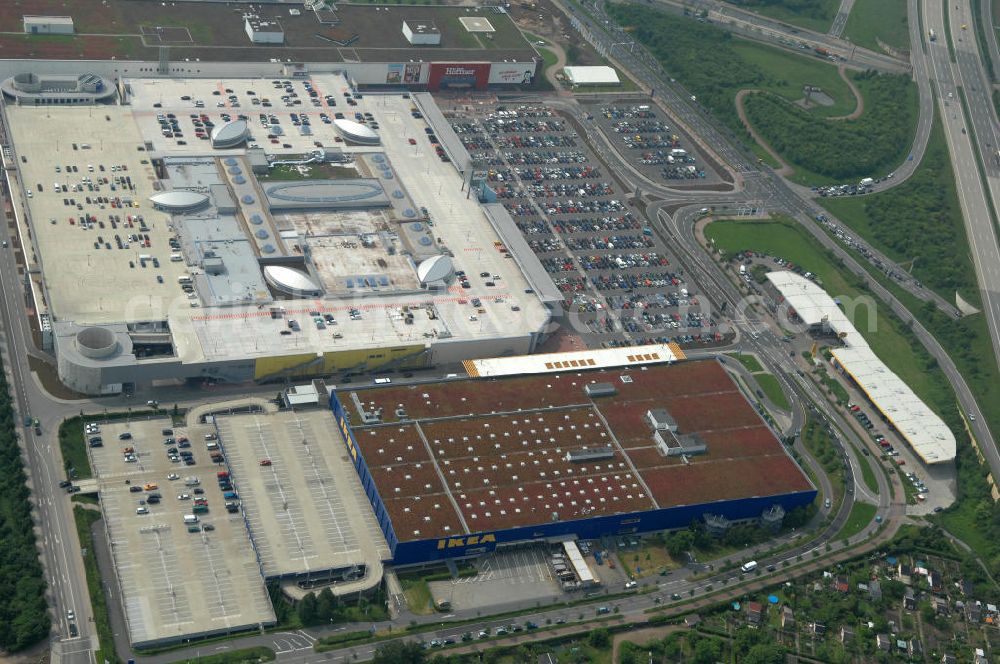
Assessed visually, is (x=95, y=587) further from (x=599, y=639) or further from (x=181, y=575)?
(x=599, y=639)

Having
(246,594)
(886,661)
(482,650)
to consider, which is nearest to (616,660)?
(482,650)

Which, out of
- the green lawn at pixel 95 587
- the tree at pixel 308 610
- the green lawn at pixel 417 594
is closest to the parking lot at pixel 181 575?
the green lawn at pixel 95 587

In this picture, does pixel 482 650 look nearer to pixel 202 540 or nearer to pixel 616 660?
pixel 616 660

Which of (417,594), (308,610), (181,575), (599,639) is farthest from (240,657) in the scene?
(599,639)

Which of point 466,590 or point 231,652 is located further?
point 466,590

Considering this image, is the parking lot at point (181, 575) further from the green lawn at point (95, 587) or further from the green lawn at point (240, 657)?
the green lawn at point (240, 657)

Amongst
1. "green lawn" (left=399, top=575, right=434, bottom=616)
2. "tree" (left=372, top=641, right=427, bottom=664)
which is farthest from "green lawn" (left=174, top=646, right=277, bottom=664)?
"green lawn" (left=399, top=575, right=434, bottom=616)
